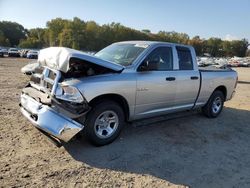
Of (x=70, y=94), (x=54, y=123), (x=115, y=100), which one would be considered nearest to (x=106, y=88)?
(x=115, y=100)

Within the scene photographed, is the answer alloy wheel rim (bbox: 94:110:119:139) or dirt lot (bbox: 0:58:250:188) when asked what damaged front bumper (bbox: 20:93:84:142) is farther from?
alloy wheel rim (bbox: 94:110:119:139)

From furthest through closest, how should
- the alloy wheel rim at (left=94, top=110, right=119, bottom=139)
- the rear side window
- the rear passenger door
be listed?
the rear side window
the rear passenger door
the alloy wheel rim at (left=94, top=110, right=119, bottom=139)

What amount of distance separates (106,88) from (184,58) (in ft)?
8.47

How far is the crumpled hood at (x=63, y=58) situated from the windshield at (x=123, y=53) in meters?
0.53

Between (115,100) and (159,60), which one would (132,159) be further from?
(159,60)

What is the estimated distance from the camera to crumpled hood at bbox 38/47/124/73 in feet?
15.3

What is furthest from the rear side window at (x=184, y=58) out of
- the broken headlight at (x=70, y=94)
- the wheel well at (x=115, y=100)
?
the broken headlight at (x=70, y=94)

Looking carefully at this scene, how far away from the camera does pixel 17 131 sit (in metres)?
5.59

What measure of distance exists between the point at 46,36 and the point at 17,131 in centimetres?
12594

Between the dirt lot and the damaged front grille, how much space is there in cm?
94

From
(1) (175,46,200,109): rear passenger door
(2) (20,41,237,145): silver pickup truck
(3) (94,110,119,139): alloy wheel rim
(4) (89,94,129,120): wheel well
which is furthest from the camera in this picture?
(1) (175,46,200,109): rear passenger door

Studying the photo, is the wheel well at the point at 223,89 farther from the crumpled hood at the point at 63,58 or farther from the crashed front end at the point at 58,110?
the crashed front end at the point at 58,110

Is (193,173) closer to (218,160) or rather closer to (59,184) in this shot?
(218,160)

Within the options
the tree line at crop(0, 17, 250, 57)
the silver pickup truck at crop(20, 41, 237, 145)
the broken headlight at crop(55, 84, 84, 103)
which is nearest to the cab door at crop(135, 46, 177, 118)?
the silver pickup truck at crop(20, 41, 237, 145)
